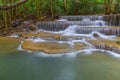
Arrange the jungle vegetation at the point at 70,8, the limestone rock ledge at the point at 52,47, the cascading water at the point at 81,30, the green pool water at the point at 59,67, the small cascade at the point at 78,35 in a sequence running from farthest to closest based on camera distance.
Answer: the jungle vegetation at the point at 70,8
the cascading water at the point at 81,30
the small cascade at the point at 78,35
the limestone rock ledge at the point at 52,47
the green pool water at the point at 59,67

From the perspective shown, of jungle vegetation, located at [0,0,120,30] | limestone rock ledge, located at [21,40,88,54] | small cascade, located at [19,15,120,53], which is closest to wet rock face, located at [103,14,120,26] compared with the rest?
small cascade, located at [19,15,120,53]

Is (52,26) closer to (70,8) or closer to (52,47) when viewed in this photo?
(52,47)

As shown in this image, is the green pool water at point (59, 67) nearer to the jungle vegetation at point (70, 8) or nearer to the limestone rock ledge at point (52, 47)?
the limestone rock ledge at point (52, 47)

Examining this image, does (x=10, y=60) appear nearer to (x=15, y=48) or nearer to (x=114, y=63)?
(x=15, y=48)

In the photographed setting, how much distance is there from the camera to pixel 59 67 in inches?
300

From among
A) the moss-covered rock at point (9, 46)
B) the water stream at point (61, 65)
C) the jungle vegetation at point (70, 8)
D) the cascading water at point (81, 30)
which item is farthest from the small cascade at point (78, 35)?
the jungle vegetation at point (70, 8)

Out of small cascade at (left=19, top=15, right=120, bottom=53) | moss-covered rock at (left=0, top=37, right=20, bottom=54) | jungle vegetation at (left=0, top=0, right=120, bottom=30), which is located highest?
jungle vegetation at (left=0, top=0, right=120, bottom=30)

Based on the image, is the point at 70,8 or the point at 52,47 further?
the point at 70,8

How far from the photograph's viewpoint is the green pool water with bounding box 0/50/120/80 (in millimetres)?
6738

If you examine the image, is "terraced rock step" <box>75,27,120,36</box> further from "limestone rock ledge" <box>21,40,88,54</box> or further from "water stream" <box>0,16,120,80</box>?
"limestone rock ledge" <box>21,40,88,54</box>

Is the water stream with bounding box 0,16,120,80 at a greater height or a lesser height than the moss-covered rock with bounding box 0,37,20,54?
lesser

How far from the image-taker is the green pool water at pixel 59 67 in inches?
265

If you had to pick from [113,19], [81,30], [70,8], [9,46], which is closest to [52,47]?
[9,46]

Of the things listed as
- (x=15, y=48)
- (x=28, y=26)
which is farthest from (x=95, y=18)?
(x=15, y=48)
